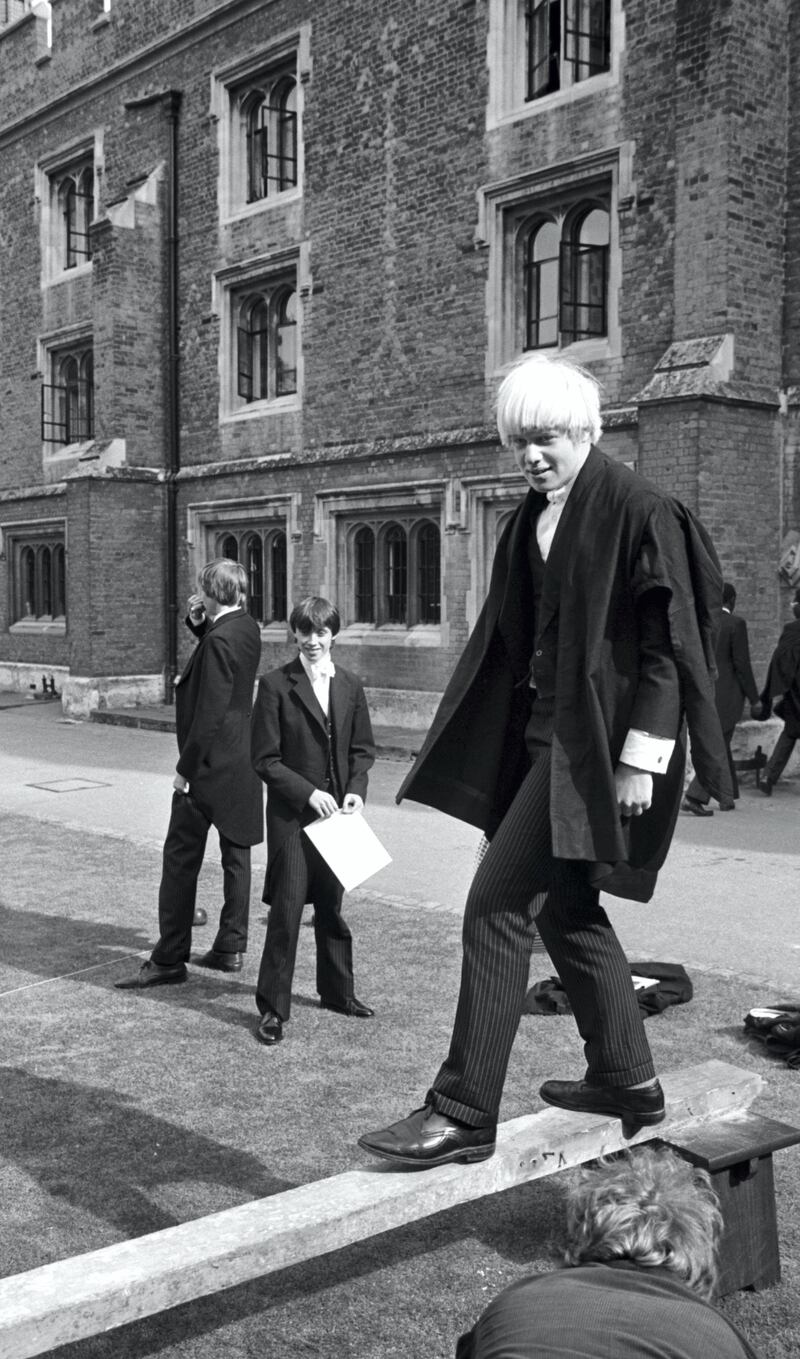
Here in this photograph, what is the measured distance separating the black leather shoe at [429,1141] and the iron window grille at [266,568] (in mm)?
16617

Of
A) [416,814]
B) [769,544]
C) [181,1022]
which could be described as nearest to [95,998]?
[181,1022]

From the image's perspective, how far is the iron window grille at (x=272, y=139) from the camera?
19281 mm

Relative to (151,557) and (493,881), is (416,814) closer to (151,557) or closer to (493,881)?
(493,881)

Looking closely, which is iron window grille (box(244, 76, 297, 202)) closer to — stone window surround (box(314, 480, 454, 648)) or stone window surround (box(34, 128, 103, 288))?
stone window surround (box(314, 480, 454, 648))

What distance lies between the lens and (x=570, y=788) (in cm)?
307

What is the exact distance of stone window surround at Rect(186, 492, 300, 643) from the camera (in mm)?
19172

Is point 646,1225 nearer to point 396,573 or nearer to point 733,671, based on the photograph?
point 733,671

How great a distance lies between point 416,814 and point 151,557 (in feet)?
37.1

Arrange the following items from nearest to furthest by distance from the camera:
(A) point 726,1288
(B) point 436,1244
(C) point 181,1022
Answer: (A) point 726,1288 < (B) point 436,1244 < (C) point 181,1022

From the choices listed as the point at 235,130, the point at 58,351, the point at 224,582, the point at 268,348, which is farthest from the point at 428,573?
the point at 224,582

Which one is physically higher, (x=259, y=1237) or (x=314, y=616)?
(x=314, y=616)

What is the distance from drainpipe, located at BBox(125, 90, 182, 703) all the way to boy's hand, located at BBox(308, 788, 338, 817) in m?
16.3

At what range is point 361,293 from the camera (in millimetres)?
17750

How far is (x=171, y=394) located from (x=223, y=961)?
1612 cm
